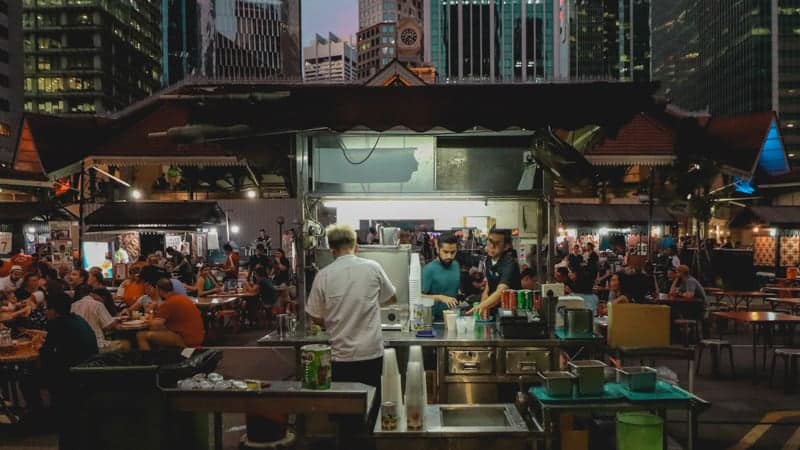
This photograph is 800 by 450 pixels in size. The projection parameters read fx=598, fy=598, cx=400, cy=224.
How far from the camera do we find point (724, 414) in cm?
725

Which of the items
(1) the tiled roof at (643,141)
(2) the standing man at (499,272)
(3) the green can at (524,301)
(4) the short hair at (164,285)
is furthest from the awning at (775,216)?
(4) the short hair at (164,285)

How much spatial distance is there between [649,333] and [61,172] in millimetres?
13128

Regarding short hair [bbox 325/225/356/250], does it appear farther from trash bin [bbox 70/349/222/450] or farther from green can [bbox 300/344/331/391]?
trash bin [bbox 70/349/222/450]

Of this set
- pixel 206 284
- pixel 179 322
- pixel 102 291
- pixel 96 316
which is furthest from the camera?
pixel 206 284

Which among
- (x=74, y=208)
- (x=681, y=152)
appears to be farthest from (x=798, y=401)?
(x=74, y=208)

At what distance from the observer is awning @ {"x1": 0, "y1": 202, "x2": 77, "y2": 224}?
18.5m

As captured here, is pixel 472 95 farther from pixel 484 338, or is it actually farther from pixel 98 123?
pixel 98 123

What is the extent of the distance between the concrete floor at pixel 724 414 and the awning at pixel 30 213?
36.4ft

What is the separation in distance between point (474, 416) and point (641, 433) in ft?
4.16

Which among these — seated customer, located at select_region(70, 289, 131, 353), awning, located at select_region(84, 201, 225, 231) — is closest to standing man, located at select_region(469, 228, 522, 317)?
seated customer, located at select_region(70, 289, 131, 353)

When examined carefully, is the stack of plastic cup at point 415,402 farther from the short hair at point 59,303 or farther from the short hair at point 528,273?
the short hair at point 528,273

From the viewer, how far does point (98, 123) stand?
1661 cm

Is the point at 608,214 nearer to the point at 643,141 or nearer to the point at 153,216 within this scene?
the point at 643,141

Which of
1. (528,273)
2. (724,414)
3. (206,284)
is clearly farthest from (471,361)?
(206,284)
